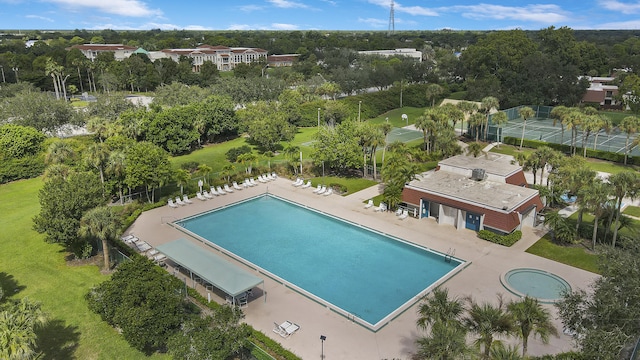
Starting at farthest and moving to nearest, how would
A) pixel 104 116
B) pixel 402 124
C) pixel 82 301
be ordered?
pixel 402 124 → pixel 104 116 → pixel 82 301

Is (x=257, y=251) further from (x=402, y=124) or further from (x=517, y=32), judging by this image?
(x=517, y=32)

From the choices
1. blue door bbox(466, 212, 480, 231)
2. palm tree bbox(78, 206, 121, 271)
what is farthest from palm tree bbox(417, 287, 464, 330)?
palm tree bbox(78, 206, 121, 271)

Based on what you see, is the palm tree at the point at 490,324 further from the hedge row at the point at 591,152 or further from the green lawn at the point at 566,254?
the hedge row at the point at 591,152

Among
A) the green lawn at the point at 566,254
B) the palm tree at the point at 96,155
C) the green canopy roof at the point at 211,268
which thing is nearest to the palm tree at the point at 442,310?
the green canopy roof at the point at 211,268

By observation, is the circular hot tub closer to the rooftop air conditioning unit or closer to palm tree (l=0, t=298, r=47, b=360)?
the rooftop air conditioning unit

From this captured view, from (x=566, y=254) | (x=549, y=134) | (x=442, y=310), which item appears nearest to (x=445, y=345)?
(x=442, y=310)

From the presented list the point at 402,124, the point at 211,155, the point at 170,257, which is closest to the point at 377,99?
the point at 402,124
